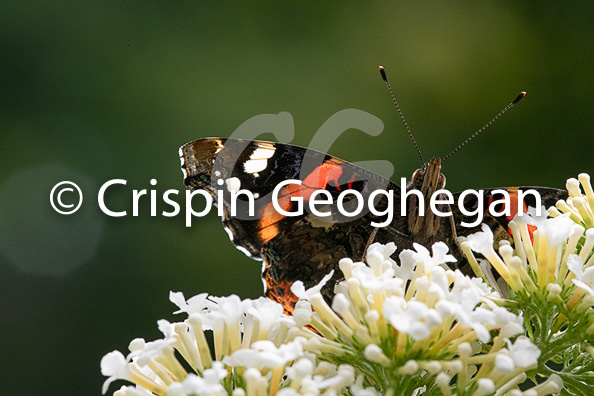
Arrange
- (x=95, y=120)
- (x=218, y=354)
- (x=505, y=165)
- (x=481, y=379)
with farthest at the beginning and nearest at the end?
(x=95, y=120), (x=505, y=165), (x=218, y=354), (x=481, y=379)

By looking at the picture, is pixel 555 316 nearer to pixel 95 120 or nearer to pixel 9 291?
pixel 95 120

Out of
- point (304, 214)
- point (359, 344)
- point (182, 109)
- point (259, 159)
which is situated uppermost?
point (182, 109)

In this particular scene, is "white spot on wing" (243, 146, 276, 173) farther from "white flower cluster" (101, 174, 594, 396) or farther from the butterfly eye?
"white flower cluster" (101, 174, 594, 396)

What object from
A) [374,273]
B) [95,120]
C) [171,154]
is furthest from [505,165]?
[374,273]

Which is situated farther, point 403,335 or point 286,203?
point 286,203

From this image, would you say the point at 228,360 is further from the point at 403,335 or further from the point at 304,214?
the point at 304,214
